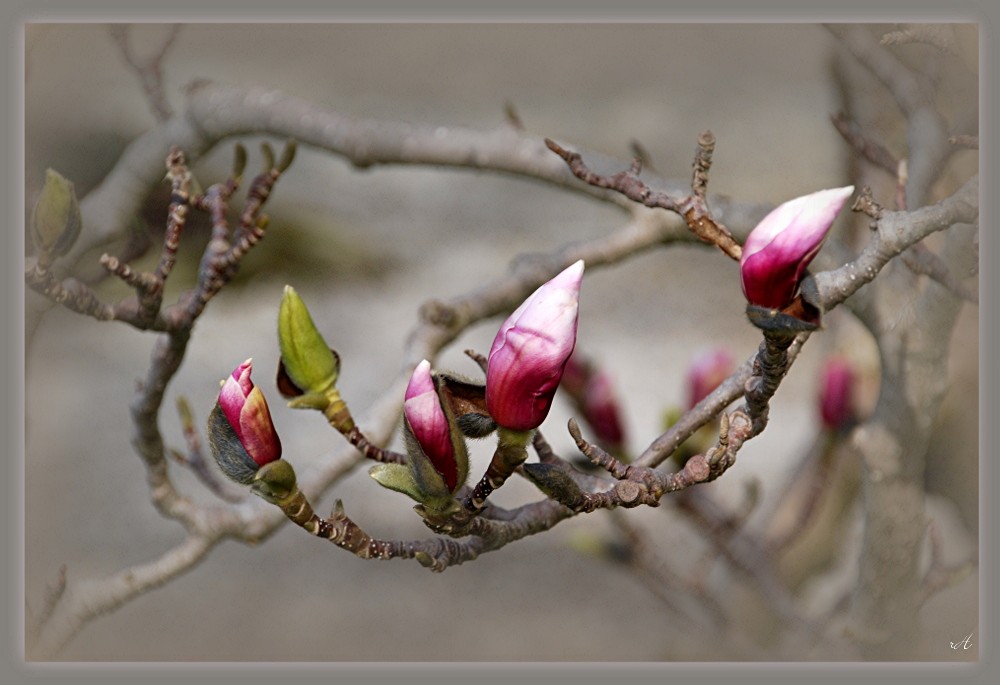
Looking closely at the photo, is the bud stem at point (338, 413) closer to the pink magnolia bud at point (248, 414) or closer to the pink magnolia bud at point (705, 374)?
the pink magnolia bud at point (248, 414)

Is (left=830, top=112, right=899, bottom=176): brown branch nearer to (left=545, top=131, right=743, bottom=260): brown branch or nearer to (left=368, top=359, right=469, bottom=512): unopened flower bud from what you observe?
(left=545, top=131, right=743, bottom=260): brown branch

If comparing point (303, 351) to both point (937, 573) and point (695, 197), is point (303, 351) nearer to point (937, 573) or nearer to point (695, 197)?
point (695, 197)

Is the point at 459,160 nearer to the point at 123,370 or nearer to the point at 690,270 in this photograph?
the point at 123,370

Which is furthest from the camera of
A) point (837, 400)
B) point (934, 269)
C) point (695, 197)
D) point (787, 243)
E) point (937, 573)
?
point (837, 400)

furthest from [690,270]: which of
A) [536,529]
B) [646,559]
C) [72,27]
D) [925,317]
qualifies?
[536,529]

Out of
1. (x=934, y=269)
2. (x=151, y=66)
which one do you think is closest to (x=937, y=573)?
(x=934, y=269)

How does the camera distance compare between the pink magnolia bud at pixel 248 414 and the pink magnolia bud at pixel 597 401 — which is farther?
the pink magnolia bud at pixel 597 401

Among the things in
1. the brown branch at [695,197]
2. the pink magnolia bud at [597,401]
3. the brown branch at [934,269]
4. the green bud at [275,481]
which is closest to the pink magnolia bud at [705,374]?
the pink magnolia bud at [597,401]
